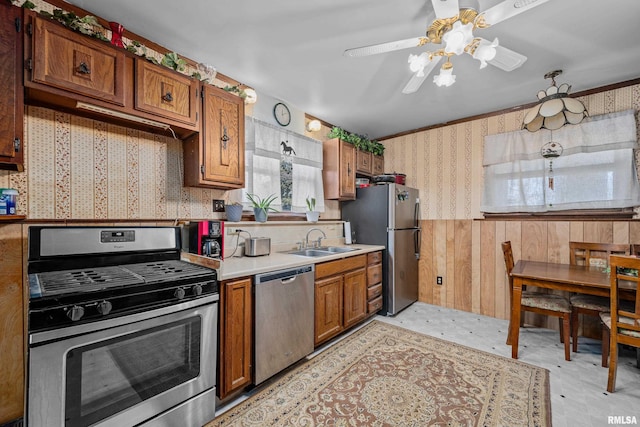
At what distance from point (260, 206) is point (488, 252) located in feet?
9.49

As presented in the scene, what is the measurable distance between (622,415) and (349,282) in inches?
79.8

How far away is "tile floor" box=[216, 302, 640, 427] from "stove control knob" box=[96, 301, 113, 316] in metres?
Answer: 1.02

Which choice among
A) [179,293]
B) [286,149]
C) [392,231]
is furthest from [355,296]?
[179,293]

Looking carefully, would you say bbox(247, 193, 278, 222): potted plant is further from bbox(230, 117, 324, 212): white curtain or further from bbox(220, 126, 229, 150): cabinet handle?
bbox(220, 126, 229, 150): cabinet handle

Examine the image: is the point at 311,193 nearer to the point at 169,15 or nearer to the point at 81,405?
the point at 169,15

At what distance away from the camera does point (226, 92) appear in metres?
2.22

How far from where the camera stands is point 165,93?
1.87 m

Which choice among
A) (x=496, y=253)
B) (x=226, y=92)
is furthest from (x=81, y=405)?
(x=496, y=253)

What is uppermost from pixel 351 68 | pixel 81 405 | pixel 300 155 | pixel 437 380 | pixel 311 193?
pixel 351 68

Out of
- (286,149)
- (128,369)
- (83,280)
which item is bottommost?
(128,369)

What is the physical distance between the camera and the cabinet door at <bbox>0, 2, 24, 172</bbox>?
1.34 m

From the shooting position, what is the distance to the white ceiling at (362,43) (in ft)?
5.80

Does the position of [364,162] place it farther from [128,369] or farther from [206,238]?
[128,369]

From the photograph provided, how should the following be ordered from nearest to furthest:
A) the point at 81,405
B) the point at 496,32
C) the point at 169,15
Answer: the point at 81,405 < the point at 169,15 < the point at 496,32
